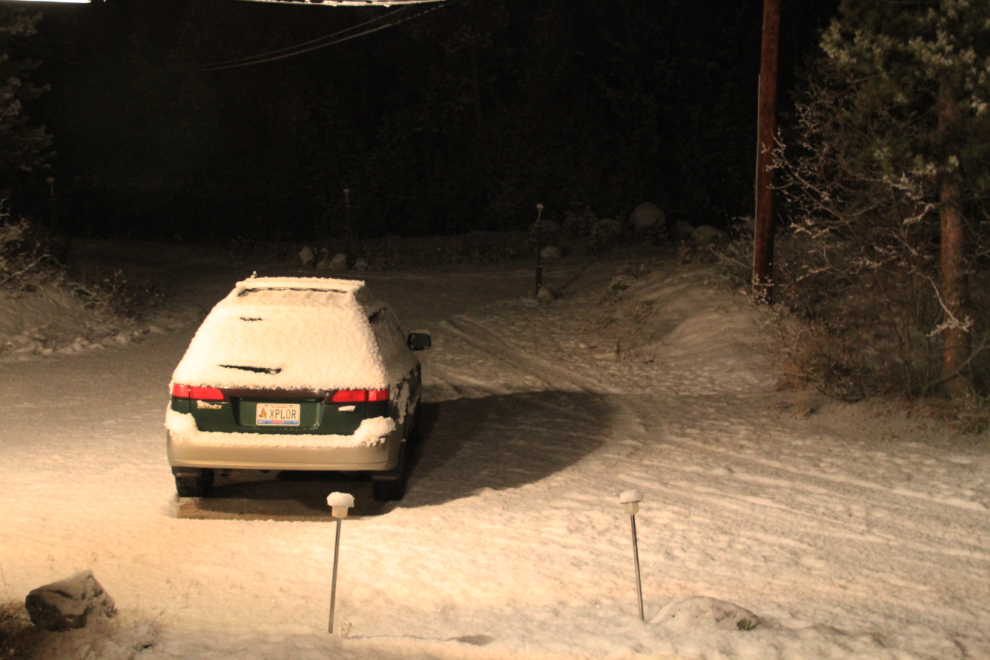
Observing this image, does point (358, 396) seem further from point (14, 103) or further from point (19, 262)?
point (14, 103)

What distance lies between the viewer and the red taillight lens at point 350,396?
22.9 ft

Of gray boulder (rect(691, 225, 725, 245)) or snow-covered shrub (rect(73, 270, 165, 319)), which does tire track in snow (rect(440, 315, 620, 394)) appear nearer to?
snow-covered shrub (rect(73, 270, 165, 319))

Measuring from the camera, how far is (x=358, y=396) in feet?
23.0

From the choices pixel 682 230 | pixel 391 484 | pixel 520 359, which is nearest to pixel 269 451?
pixel 391 484

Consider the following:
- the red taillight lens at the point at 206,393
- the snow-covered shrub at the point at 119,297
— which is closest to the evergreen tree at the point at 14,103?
the snow-covered shrub at the point at 119,297

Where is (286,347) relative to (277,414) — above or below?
above

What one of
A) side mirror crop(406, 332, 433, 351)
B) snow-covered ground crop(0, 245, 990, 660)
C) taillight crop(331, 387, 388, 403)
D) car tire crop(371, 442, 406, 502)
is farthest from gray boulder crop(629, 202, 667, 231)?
taillight crop(331, 387, 388, 403)

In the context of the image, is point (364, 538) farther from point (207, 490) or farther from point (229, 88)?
point (229, 88)

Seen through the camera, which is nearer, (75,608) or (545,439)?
(75,608)

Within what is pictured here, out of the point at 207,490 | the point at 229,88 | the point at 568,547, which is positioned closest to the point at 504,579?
the point at 568,547

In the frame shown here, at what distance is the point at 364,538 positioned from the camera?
662cm

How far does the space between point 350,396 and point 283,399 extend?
47 cm

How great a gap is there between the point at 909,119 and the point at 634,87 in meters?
30.4

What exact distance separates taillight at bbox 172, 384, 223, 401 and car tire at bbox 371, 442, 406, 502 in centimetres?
130
